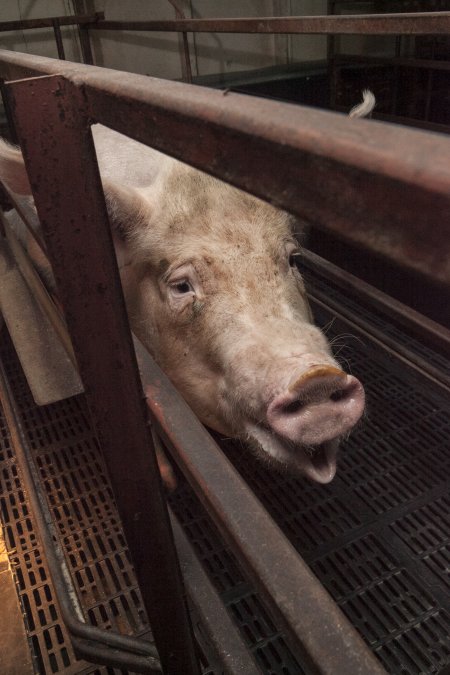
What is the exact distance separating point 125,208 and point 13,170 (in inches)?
23.4

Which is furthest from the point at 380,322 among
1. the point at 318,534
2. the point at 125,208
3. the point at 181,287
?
the point at 125,208

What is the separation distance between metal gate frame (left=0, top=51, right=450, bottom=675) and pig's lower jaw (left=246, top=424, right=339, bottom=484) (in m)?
0.59

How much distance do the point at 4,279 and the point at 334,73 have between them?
14.6 feet

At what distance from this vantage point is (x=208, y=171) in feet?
1.91

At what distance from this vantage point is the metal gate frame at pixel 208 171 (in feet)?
1.28

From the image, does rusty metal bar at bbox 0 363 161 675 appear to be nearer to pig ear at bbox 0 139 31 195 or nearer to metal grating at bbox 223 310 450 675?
metal grating at bbox 223 310 450 675

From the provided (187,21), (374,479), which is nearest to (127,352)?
(374,479)

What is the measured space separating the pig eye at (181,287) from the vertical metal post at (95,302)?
3.72 ft

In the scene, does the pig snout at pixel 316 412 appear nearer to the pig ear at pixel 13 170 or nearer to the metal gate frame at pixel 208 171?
the metal gate frame at pixel 208 171

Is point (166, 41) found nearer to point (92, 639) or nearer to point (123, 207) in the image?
point (123, 207)

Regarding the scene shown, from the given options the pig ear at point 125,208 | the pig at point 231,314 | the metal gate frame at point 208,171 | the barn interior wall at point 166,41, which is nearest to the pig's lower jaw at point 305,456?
the pig at point 231,314

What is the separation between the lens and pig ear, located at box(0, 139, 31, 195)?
5.73 feet

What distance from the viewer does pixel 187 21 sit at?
3674 millimetres

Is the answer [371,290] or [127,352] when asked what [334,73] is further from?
[127,352]
